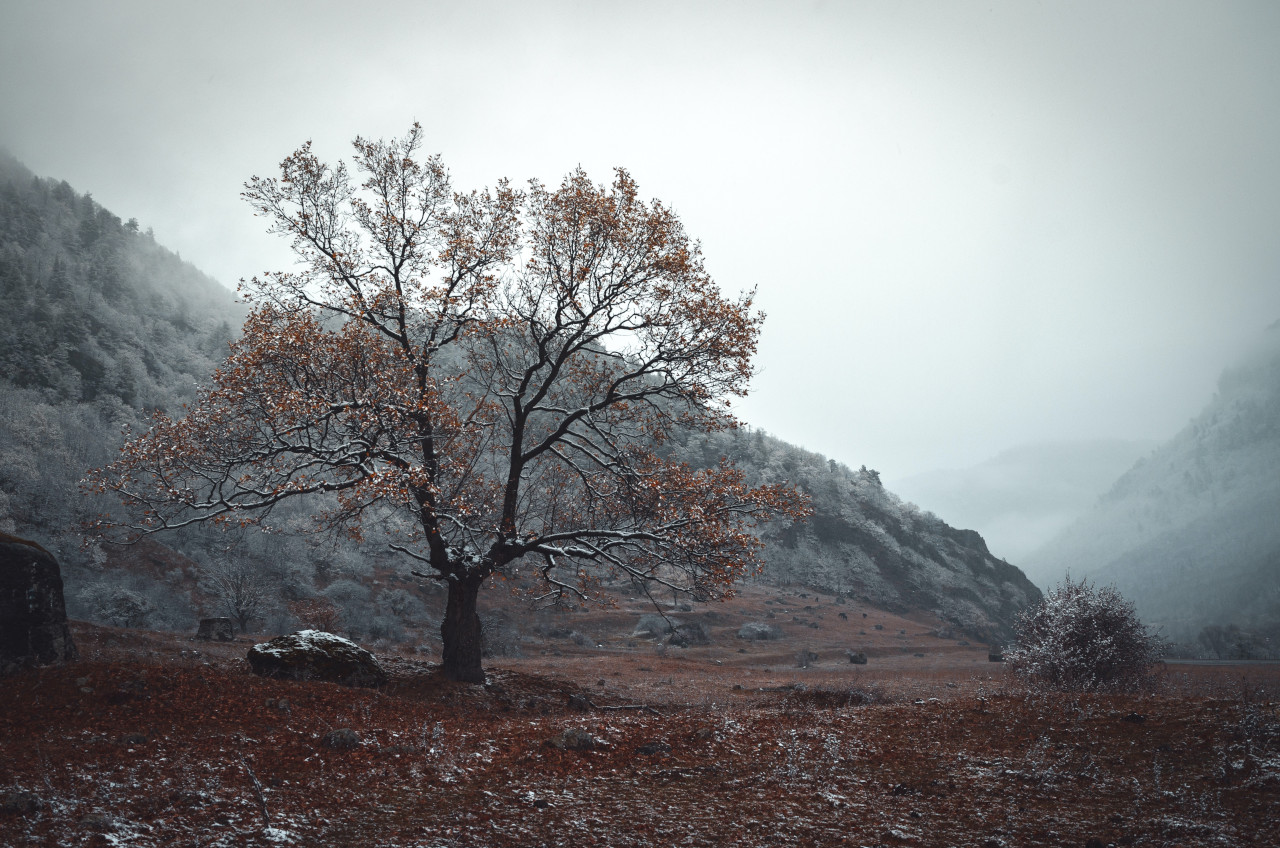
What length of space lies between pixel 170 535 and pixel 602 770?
70077 mm

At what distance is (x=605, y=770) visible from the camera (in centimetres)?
839

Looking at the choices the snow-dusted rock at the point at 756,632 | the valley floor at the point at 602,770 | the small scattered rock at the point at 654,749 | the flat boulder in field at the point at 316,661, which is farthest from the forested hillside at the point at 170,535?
the snow-dusted rock at the point at 756,632

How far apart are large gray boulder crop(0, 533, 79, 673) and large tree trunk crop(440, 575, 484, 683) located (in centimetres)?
749

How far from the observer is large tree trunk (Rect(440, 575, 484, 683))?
15.4m

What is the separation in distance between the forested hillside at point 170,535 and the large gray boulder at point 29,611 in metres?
10.1

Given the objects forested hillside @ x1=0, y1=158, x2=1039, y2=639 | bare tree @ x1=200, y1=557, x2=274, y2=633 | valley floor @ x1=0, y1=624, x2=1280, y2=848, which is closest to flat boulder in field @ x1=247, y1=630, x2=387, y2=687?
valley floor @ x1=0, y1=624, x2=1280, y2=848

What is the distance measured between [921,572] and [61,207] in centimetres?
21557

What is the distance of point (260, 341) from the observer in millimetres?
13195

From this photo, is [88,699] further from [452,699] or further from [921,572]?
[921,572]

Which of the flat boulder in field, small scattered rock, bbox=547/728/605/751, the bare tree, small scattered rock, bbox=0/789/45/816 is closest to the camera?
small scattered rock, bbox=0/789/45/816

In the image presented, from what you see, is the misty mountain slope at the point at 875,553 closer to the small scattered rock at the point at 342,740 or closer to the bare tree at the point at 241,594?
the bare tree at the point at 241,594

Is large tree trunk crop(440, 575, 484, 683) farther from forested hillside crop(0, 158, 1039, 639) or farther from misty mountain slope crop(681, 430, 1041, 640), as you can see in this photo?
misty mountain slope crop(681, 430, 1041, 640)

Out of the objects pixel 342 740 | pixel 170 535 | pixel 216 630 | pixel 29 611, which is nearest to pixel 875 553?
pixel 216 630

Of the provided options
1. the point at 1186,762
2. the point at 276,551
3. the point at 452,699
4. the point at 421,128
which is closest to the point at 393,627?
the point at 276,551
